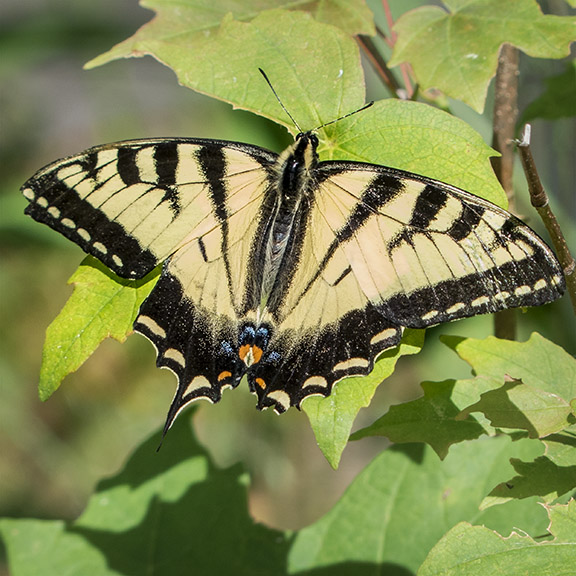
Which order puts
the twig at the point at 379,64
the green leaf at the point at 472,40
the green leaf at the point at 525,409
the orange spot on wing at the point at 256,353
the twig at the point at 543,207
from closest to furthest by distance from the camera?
1. the twig at the point at 543,207
2. the green leaf at the point at 525,409
3. the green leaf at the point at 472,40
4. the orange spot on wing at the point at 256,353
5. the twig at the point at 379,64

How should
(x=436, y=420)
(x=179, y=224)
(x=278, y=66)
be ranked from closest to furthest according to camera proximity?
(x=436, y=420), (x=278, y=66), (x=179, y=224)

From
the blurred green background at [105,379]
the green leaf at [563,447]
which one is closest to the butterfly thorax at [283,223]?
the green leaf at [563,447]

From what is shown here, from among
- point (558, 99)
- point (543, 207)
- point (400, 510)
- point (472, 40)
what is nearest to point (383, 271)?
point (543, 207)

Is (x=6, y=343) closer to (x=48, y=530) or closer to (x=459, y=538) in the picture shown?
(x=48, y=530)

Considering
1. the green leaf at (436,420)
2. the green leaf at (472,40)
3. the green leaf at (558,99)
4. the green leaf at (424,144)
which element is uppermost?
the green leaf at (472,40)

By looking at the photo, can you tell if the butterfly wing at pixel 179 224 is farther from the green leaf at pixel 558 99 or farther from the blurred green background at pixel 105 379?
the blurred green background at pixel 105 379

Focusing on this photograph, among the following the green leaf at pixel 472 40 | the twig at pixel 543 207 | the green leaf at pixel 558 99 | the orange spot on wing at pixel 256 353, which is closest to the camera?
the twig at pixel 543 207

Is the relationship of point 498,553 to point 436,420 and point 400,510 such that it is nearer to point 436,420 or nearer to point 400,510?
point 436,420

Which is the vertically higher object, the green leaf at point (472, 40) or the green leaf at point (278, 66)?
the green leaf at point (278, 66)
